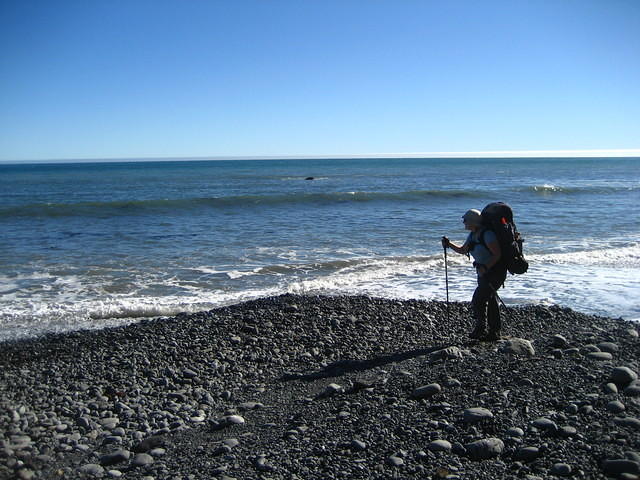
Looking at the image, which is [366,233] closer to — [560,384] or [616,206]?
[560,384]

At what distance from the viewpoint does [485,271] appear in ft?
24.1

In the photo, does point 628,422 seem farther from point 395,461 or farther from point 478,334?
point 478,334

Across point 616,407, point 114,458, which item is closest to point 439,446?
point 616,407

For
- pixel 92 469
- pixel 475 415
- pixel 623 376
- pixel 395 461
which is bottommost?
pixel 92 469

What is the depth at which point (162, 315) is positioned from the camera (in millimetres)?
10289

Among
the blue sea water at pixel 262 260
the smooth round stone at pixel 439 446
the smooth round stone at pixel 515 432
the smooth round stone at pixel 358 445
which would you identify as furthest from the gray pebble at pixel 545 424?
the blue sea water at pixel 262 260

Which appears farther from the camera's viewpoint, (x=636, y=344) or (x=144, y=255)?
(x=144, y=255)

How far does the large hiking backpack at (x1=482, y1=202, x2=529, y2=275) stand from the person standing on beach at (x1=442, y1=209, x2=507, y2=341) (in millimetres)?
75

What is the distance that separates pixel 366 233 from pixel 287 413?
49.2ft

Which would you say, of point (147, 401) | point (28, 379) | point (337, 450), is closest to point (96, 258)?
point (28, 379)

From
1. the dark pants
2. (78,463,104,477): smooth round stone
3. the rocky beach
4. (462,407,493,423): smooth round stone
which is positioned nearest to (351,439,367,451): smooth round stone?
the rocky beach

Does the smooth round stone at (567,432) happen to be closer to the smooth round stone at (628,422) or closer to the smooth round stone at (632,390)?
the smooth round stone at (628,422)

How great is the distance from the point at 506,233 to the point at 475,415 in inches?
110

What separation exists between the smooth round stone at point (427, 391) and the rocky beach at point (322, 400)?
0.04ft
